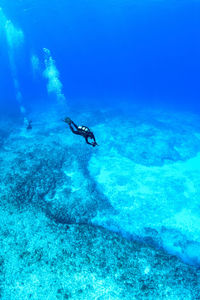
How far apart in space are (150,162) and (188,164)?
6.05 meters

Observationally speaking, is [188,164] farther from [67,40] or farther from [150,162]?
[67,40]

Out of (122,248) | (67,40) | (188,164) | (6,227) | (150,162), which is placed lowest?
(188,164)

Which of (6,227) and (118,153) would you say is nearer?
(6,227)

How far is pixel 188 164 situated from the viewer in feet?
92.4

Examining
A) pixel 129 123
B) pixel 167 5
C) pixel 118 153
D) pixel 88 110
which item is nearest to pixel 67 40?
pixel 167 5

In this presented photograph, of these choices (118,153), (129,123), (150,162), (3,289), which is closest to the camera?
(3,289)

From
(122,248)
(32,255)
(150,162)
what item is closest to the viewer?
(32,255)

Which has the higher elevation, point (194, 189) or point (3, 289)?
point (3, 289)

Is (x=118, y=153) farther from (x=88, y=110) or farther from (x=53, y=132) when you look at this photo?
(x=88, y=110)

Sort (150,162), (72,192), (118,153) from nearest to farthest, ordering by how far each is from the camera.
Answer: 1. (72,192)
2. (150,162)
3. (118,153)

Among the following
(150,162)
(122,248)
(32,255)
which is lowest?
(150,162)

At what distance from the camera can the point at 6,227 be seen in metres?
14.1

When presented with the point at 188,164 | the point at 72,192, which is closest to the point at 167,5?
the point at 188,164

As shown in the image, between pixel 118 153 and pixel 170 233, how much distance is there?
14243 mm
